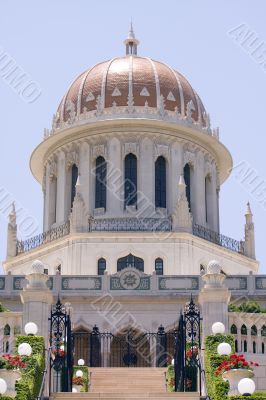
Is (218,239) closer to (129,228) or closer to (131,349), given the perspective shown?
(129,228)

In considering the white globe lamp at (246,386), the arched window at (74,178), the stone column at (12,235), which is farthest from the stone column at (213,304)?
the stone column at (12,235)

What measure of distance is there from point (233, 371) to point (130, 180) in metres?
33.0

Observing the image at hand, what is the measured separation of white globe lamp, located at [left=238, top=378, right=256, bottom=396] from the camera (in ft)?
76.7

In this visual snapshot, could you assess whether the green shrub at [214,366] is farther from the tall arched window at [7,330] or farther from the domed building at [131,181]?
the domed building at [131,181]

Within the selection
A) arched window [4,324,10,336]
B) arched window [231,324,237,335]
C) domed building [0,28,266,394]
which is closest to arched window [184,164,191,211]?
domed building [0,28,266,394]

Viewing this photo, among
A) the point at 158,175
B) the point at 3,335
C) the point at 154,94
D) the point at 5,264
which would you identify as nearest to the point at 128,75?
the point at 154,94

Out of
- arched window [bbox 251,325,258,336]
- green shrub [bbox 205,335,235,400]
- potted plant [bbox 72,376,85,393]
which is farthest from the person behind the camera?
arched window [bbox 251,325,258,336]

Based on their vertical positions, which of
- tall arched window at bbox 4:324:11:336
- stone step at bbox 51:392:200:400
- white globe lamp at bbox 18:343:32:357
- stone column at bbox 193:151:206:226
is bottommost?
stone step at bbox 51:392:200:400

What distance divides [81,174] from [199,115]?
812 cm

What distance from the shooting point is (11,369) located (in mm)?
25078

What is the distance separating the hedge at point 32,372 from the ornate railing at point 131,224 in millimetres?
26245

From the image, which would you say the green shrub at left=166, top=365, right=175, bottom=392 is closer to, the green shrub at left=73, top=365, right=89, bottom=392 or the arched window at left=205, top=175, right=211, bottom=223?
the green shrub at left=73, top=365, right=89, bottom=392

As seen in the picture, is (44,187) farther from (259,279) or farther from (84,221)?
(259,279)

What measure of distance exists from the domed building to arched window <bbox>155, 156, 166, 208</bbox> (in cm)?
6
